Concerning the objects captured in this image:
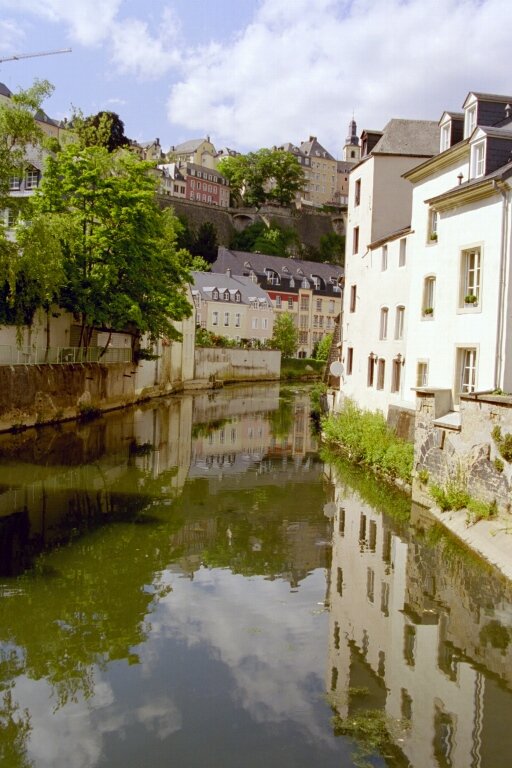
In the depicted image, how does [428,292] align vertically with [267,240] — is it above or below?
below

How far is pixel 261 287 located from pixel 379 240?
61352 mm

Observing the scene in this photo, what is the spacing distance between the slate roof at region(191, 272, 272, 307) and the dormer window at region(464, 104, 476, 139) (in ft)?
184

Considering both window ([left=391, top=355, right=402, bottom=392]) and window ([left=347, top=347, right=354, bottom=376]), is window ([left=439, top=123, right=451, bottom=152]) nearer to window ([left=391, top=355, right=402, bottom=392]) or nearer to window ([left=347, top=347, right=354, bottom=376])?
window ([left=391, top=355, right=402, bottom=392])

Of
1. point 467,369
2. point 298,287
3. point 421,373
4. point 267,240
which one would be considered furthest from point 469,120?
point 267,240

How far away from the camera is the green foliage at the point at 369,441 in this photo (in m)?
22.1

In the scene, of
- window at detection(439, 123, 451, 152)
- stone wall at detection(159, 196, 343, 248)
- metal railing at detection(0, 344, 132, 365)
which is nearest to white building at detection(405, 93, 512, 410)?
window at detection(439, 123, 451, 152)

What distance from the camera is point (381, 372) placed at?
93.1 ft

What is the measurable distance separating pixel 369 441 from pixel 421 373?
10.5 ft

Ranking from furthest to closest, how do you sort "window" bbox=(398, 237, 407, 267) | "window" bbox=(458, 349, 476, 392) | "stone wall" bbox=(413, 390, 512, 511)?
"window" bbox=(398, 237, 407, 267) < "window" bbox=(458, 349, 476, 392) < "stone wall" bbox=(413, 390, 512, 511)

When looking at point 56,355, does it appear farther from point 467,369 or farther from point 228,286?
point 228,286

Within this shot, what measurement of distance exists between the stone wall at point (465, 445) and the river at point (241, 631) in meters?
1.24

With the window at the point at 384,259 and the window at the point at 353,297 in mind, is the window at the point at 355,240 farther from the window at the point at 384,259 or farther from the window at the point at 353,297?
the window at the point at 384,259

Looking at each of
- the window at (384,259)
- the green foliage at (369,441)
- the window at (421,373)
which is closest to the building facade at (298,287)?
the green foliage at (369,441)

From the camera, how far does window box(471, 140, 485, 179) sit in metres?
20.0
